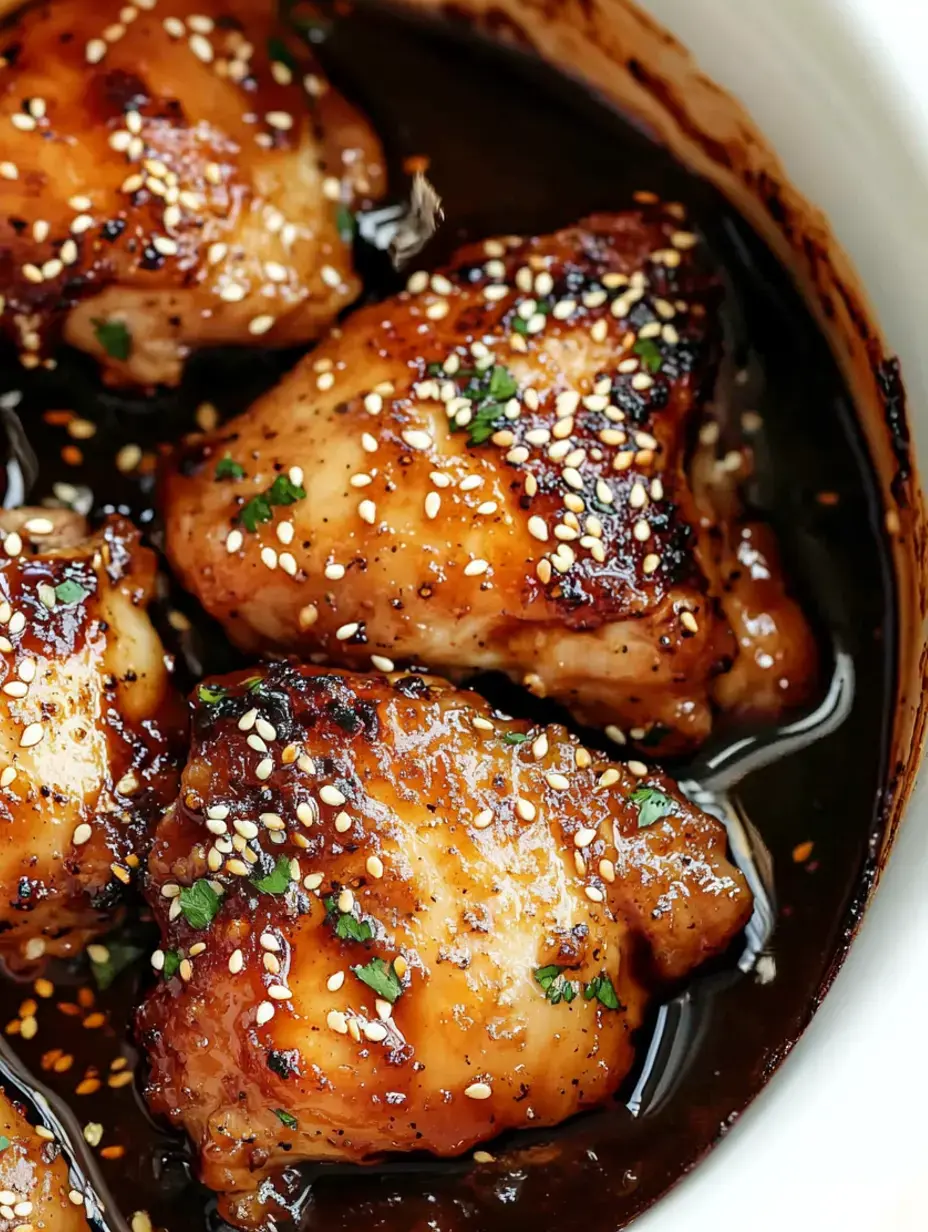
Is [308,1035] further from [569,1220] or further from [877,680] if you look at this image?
[877,680]

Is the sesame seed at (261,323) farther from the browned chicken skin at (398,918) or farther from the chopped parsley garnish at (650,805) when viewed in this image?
the chopped parsley garnish at (650,805)

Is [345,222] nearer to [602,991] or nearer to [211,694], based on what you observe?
[211,694]

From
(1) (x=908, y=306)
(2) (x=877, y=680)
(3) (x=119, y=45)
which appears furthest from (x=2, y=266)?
(2) (x=877, y=680)

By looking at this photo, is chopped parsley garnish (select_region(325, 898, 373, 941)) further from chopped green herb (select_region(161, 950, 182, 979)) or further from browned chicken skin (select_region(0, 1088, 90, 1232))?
browned chicken skin (select_region(0, 1088, 90, 1232))

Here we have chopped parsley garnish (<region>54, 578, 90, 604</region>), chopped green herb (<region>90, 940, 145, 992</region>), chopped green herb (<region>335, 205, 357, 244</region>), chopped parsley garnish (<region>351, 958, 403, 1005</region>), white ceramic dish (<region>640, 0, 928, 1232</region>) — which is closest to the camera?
white ceramic dish (<region>640, 0, 928, 1232</region>)

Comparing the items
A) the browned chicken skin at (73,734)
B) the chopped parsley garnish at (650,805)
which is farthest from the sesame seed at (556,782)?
the browned chicken skin at (73,734)

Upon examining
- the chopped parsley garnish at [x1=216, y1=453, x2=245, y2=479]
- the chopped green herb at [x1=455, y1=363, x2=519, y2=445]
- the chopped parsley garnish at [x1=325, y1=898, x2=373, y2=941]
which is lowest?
the chopped parsley garnish at [x1=325, y1=898, x2=373, y2=941]

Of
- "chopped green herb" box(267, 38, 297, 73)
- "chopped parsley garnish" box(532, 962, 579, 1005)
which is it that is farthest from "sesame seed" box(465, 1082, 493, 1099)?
"chopped green herb" box(267, 38, 297, 73)
